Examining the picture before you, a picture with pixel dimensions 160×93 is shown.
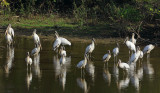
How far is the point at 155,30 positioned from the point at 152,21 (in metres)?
1.45

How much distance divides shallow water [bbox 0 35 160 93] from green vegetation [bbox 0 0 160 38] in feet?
14.4

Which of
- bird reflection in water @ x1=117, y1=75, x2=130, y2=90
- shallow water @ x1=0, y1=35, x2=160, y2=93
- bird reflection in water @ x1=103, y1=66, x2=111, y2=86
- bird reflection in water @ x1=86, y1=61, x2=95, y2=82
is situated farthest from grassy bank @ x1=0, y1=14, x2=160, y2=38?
bird reflection in water @ x1=117, y1=75, x2=130, y2=90

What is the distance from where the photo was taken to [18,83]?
12.9m

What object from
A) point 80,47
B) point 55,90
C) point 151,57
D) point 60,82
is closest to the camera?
point 55,90

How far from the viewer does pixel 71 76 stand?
14164 mm

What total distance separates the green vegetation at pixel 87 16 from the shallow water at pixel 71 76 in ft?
14.4

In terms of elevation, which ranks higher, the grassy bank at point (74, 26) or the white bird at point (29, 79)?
the white bird at point (29, 79)

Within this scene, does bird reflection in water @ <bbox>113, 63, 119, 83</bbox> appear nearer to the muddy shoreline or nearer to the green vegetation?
the green vegetation

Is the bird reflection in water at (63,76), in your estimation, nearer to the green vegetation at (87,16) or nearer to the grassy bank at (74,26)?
the grassy bank at (74,26)

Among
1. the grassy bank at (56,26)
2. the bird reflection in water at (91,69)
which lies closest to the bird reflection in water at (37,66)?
the bird reflection in water at (91,69)

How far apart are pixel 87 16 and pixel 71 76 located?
14432 millimetres

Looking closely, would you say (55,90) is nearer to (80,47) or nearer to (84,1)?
(80,47)

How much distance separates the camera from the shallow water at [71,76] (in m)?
12.5

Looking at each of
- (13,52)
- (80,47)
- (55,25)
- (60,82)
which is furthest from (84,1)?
(60,82)
